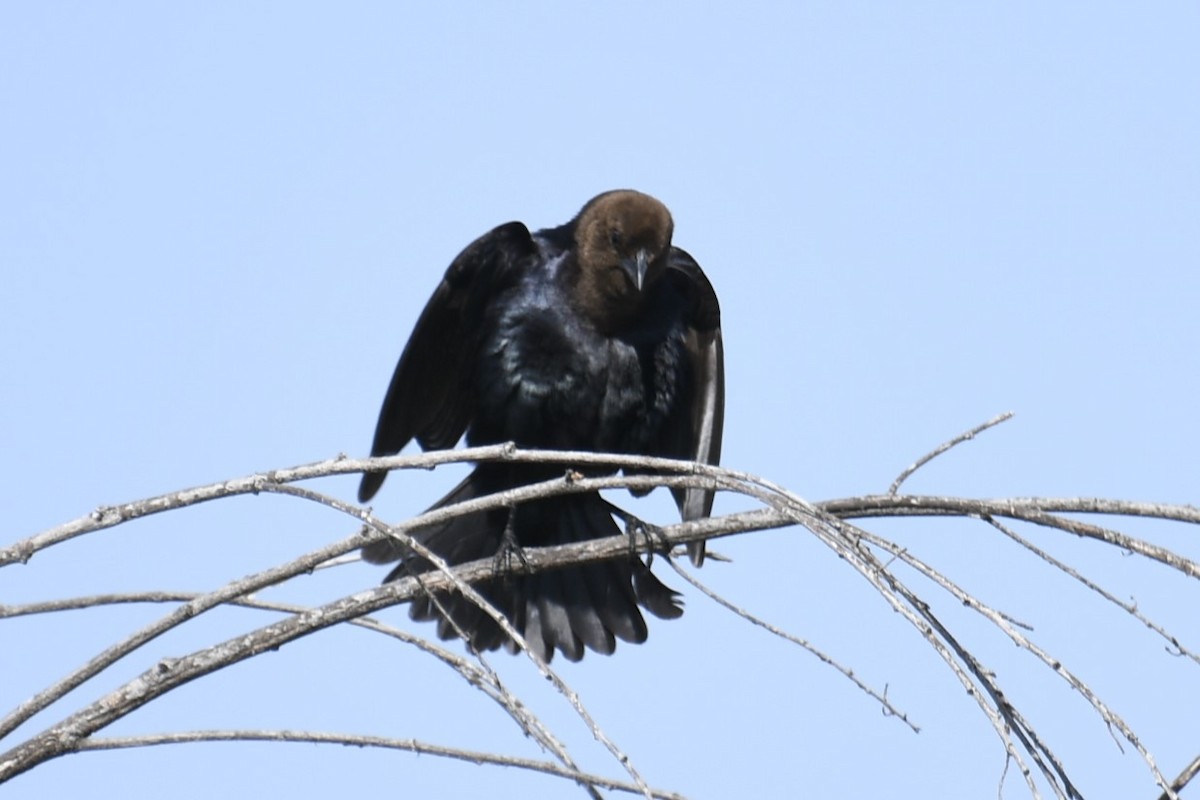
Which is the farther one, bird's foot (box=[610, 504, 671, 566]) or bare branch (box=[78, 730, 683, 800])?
bird's foot (box=[610, 504, 671, 566])

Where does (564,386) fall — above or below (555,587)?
above

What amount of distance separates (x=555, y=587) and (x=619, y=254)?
3.44ft

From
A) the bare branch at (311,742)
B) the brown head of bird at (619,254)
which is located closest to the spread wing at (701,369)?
the brown head of bird at (619,254)

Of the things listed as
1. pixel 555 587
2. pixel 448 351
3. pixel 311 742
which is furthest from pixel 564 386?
pixel 311 742

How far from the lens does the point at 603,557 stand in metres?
4.19

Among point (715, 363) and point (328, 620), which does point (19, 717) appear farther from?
point (715, 363)

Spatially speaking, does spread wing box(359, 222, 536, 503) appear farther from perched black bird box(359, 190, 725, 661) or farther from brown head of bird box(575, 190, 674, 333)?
brown head of bird box(575, 190, 674, 333)

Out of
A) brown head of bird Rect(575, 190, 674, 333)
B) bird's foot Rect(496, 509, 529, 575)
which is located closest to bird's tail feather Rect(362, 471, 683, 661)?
bird's foot Rect(496, 509, 529, 575)

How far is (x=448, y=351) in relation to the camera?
5168 millimetres

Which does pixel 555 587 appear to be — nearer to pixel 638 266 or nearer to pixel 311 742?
pixel 638 266

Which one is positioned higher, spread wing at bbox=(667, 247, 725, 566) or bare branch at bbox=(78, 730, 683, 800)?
spread wing at bbox=(667, 247, 725, 566)

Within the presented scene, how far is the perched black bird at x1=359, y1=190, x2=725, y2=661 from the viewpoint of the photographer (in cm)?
498

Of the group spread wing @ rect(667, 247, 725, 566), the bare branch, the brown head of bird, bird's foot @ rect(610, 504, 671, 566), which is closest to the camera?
the bare branch

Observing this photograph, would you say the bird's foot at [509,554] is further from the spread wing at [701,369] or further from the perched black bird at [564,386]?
the spread wing at [701,369]
